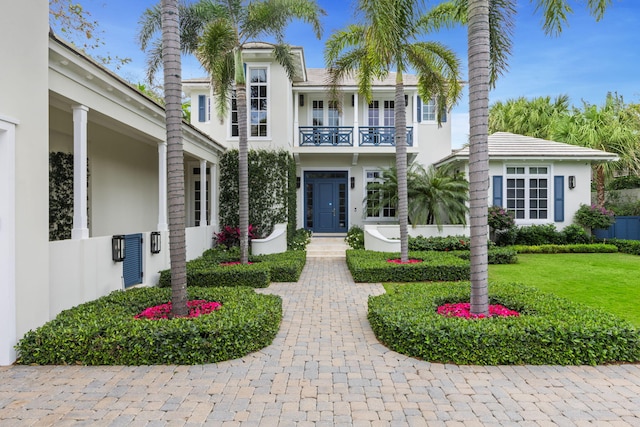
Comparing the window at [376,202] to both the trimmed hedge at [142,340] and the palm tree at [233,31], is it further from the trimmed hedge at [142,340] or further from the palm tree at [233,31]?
the trimmed hedge at [142,340]

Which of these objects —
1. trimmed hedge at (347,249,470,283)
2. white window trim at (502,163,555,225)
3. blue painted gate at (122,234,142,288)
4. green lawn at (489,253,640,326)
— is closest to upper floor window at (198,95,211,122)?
blue painted gate at (122,234,142,288)

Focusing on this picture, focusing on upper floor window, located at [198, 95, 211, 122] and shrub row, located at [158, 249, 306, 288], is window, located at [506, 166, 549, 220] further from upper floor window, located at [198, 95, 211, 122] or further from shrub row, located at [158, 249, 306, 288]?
upper floor window, located at [198, 95, 211, 122]

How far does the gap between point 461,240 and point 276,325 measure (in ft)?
30.9

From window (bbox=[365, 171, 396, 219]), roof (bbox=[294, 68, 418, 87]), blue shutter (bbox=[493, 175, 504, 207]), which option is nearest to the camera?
blue shutter (bbox=[493, 175, 504, 207])

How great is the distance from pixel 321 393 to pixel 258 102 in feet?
42.2

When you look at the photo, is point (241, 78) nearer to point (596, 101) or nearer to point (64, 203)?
point (64, 203)

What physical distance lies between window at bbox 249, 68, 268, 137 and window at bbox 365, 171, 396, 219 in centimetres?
499

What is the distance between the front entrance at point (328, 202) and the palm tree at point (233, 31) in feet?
24.4

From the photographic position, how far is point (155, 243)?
8.79 metres

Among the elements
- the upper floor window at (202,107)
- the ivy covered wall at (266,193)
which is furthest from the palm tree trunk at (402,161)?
the upper floor window at (202,107)

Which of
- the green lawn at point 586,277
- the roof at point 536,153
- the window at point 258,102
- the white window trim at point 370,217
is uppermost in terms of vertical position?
the window at point 258,102

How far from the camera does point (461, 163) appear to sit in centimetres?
1527

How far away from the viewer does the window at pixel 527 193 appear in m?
15.1

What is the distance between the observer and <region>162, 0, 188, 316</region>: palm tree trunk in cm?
519
